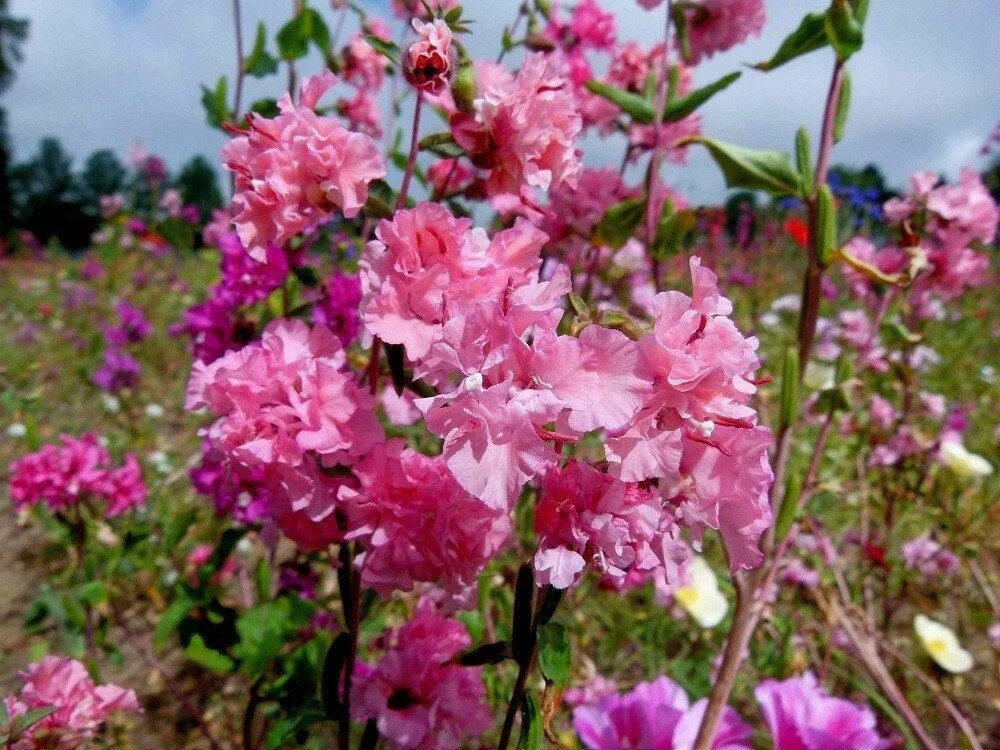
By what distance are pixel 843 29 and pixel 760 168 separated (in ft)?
0.52

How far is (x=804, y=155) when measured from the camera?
2.75 feet

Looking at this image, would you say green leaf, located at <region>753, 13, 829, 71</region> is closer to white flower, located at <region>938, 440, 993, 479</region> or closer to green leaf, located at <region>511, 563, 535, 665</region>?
green leaf, located at <region>511, 563, 535, 665</region>

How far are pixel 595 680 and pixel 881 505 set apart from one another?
3.52 feet

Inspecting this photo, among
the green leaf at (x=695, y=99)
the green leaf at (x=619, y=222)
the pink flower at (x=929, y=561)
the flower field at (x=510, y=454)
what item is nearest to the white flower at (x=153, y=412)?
the flower field at (x=510, y=454)

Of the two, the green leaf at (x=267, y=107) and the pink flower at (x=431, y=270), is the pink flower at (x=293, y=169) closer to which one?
the pink flower at (x=431, y=270)

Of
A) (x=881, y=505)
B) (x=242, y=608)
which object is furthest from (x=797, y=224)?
(x=242, y=608)

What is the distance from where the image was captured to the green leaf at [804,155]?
84 centimetres

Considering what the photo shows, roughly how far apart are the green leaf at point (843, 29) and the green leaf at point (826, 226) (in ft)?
0.49

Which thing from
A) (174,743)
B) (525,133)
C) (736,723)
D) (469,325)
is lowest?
(174,743)

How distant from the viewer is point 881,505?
204cm

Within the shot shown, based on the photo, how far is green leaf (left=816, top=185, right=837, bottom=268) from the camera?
809 mm

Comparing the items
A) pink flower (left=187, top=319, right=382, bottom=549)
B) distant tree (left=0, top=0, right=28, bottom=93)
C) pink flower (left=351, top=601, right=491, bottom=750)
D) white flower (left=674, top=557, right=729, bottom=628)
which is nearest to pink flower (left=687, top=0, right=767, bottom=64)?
pink flower (left=187, top=319, right=382, bottom=549)

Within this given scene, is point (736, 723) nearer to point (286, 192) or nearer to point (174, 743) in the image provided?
point (286, 192)

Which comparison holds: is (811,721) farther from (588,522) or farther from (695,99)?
(695,99)
